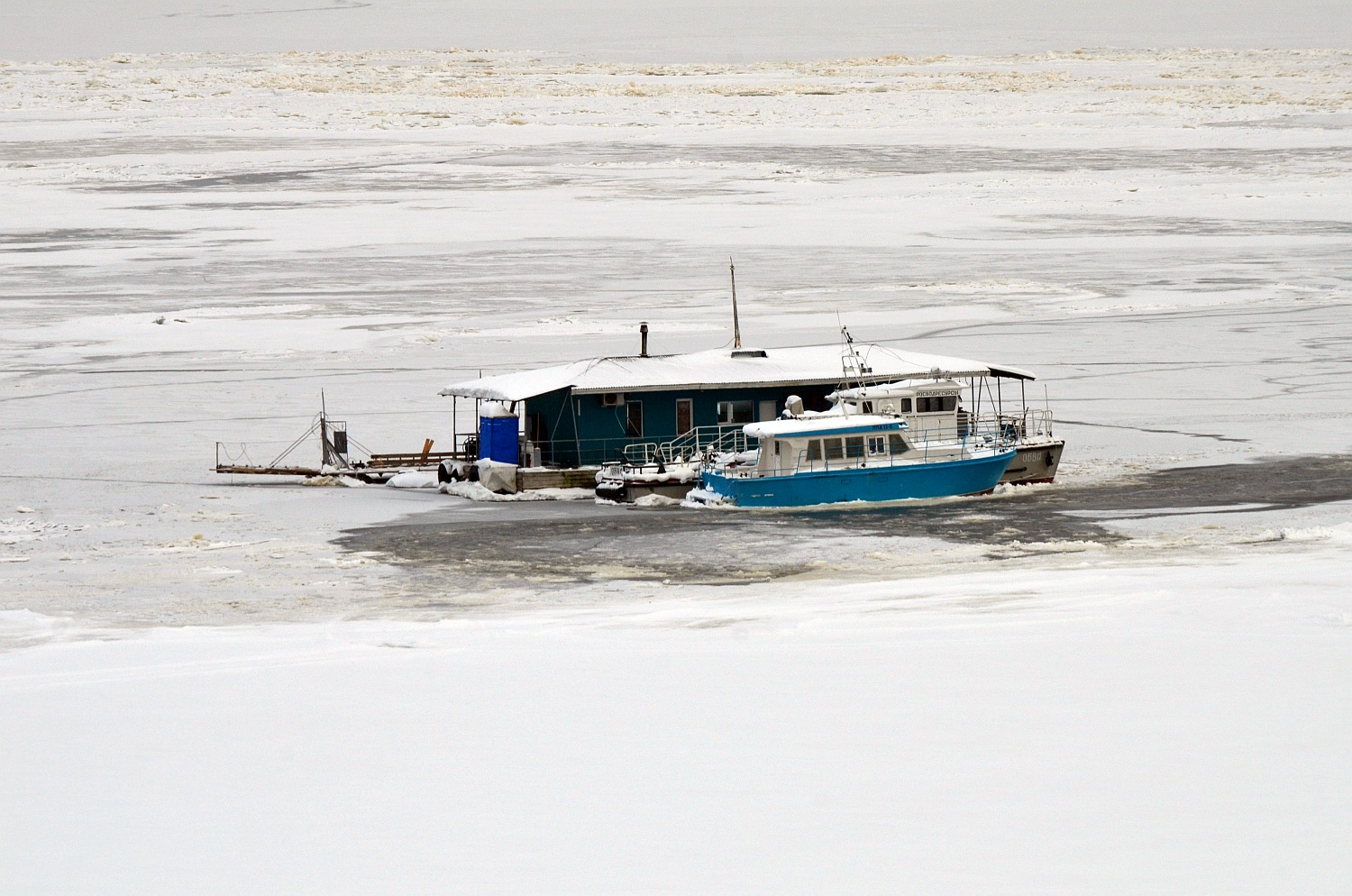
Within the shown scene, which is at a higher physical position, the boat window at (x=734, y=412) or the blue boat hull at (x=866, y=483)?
the boat window at (x=734, y=412)

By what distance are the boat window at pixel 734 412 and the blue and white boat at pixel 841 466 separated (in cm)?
217

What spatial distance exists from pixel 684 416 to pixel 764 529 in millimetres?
6055

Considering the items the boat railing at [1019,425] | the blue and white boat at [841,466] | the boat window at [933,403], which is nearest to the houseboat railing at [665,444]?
the boat railing at [1019,425]

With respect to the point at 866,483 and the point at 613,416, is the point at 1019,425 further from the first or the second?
the point at 613,416

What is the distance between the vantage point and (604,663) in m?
13.0

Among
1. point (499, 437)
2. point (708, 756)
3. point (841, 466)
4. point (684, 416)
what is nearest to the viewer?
point (708, 756)

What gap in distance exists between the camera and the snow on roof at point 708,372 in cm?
2758

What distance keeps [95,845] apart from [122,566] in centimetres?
1108

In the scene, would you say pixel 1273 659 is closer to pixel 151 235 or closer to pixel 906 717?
pixel 906 717

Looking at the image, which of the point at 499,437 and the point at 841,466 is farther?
the point at 499,437

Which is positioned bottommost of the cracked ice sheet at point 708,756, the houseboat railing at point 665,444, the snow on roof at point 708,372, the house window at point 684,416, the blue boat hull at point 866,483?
the cracked ice sheet at point 708,756

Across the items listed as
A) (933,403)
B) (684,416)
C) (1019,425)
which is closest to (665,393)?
(684,416)

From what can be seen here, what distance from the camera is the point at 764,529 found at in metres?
22.7

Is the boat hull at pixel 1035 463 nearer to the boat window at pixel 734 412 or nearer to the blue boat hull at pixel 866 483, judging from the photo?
the blue boat hull at pixel 866 483
